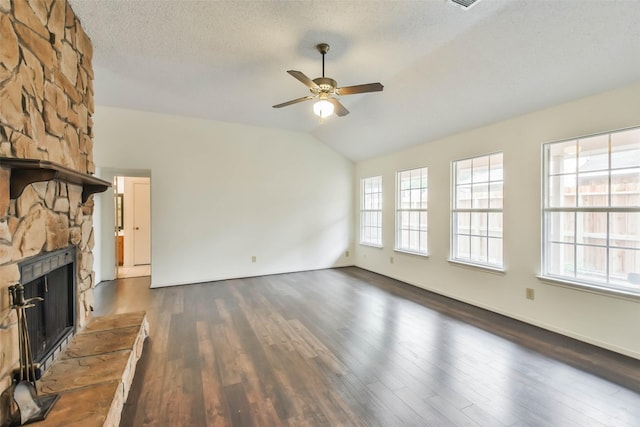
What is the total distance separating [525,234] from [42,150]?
469 centimetres

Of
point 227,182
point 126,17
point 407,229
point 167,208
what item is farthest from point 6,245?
point 407,229

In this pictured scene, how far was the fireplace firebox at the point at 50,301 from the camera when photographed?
1826 millimetres

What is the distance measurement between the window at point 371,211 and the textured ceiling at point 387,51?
7.16ft

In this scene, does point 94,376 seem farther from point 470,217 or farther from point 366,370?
point 470,217

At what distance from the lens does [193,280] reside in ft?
17.8

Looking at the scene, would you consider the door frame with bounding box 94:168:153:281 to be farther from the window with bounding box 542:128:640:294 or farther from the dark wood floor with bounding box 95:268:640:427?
the window with bounding box 542:128:640:294

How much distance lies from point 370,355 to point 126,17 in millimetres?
3768

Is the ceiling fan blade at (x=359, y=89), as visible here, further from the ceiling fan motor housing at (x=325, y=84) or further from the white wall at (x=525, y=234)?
the white wall at (x=525, y=234)

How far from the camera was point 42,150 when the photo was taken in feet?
6.55

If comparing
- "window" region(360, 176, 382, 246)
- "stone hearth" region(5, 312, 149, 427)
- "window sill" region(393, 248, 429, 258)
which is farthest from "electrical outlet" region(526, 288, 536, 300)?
"stone hearth" region(5, 312, 149, 427)

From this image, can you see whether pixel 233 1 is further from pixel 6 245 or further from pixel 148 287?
pixel 148 287

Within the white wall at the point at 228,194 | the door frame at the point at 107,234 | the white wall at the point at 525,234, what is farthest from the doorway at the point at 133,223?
the white wall at the point at 525,234

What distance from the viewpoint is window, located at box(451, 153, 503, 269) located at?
4012mm

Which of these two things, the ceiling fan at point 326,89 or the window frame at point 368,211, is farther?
the window frame at point 368,211
